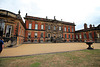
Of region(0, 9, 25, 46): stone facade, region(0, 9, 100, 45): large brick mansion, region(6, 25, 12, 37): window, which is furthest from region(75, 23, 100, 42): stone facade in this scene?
region(6, 25, 12, 37): window

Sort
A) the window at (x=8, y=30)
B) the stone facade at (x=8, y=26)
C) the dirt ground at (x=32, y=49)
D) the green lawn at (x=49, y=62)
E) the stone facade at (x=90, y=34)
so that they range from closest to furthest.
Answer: the green lawn at (x=49, y=62) → the dirt ground at (x=32, y=49) → the stone facade at (x=8, y=26) → the window at (x=8, y=30) → the stone facade at (x=90, y=34)

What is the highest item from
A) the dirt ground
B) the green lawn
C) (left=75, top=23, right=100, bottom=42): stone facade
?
(left=75, top=23, right=100, bottom=42): stone facade

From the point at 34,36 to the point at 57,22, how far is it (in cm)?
1311

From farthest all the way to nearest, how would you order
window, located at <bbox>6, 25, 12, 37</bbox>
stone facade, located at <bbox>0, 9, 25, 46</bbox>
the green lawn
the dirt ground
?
1. window, located at <bbox>6, 25, 12, 37</bbox>
2. stone facade, located at <bbox>0, 9, 25, 46</bbox>
3. the dirt ground
4. the green lawn

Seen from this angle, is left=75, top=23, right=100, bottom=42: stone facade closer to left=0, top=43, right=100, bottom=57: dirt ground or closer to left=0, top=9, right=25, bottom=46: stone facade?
left=0, top=43, right=100, bottom=57: dirt ground

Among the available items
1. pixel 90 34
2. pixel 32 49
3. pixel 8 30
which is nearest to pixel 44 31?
pixel 8 30

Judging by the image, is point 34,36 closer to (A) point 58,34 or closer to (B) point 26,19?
(B) point 26,19

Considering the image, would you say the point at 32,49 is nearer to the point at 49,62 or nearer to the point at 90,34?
Answer: the point at 49,62

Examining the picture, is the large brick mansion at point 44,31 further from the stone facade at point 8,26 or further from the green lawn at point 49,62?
the green lawn at point 49,62

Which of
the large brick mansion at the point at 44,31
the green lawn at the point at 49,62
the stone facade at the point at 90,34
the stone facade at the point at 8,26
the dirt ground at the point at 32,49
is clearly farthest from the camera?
the stone facade at the point at 90,34

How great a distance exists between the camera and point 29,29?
20422 millimetres

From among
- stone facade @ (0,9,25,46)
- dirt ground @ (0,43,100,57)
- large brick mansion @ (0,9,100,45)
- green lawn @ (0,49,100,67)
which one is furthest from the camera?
large brick mansion @ (0,9,100,45)

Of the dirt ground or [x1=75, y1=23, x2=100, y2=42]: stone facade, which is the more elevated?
[x1=75, y1=23, x2=100, y2=42]: stone facade

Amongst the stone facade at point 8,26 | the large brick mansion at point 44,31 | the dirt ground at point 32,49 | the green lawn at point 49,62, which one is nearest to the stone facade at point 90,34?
the large brick mansion at point 44,31
